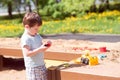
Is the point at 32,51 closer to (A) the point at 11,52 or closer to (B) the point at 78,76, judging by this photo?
(B) the point at 78,76

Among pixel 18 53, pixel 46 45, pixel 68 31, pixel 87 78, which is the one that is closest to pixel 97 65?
pixel 87 78

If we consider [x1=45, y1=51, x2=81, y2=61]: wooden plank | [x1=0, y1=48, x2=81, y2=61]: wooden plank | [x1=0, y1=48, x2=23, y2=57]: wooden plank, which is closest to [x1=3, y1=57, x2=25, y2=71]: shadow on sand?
[x1=0, y1=48, x2=23, y2=57]: wooden plank

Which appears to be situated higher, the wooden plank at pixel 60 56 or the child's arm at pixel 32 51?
the child's arm at pixel 32 51

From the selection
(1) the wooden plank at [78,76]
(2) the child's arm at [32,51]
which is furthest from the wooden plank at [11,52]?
(2) the child's arm at [32,51]

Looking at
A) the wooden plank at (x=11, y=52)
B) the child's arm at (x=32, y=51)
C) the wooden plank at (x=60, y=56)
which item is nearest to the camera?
the child's arm at (x=32, y=51)

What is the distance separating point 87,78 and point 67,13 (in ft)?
66.3

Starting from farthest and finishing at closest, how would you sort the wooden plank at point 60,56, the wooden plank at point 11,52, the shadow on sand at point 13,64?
1. the shadow on sand at point 13,64
2. the wooden plank at point 11,52
3. the wooden plank at point 60,56

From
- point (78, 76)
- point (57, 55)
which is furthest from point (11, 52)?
point (78, 76)

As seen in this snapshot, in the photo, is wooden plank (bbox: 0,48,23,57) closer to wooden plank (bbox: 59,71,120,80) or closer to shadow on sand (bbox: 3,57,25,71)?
shadow on sand (bbox: 3,57,25,71)

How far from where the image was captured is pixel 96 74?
370cm

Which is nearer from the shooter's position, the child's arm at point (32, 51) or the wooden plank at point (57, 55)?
the child's arm at point (32, 51)

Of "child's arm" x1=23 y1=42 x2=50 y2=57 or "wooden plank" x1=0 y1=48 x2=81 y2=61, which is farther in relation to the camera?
"wooden plank" x1=0 y1=48 x2=81 y2=61

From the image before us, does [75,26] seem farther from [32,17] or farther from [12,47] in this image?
[32,17]

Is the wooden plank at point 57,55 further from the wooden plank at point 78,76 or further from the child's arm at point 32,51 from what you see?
the child's arm at point 32,51
